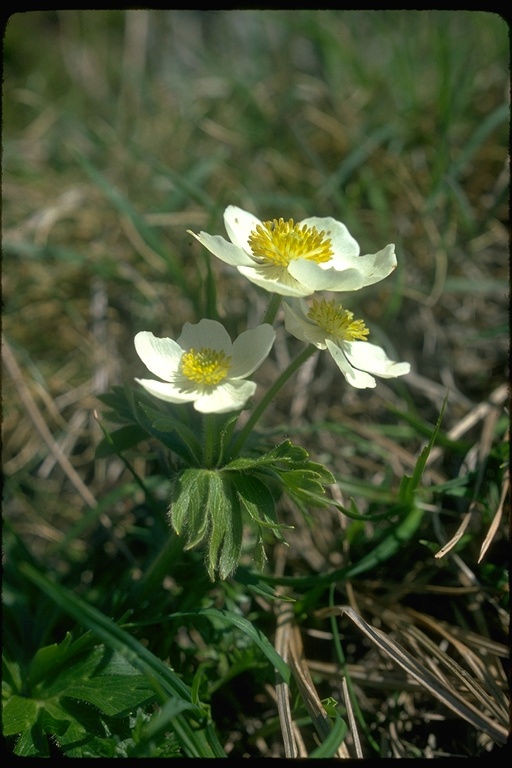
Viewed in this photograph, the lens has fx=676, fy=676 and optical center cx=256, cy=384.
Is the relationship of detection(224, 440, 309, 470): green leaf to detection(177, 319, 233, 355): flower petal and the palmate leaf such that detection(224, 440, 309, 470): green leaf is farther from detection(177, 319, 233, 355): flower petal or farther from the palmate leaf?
the palmate leaf

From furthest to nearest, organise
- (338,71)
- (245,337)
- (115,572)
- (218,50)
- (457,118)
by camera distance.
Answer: (218,50)
(338,71)
(457,118)
(115,572)
(245,337)

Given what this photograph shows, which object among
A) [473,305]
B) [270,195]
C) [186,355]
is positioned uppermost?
[186,355]

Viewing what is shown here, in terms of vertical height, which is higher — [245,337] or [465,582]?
[245,337]

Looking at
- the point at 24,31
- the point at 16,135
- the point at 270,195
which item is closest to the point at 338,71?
the point at 270,195

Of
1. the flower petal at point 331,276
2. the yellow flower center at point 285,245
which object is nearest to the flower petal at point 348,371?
the flower petal at point 331,276

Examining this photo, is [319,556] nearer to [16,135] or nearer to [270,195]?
[270,195]
